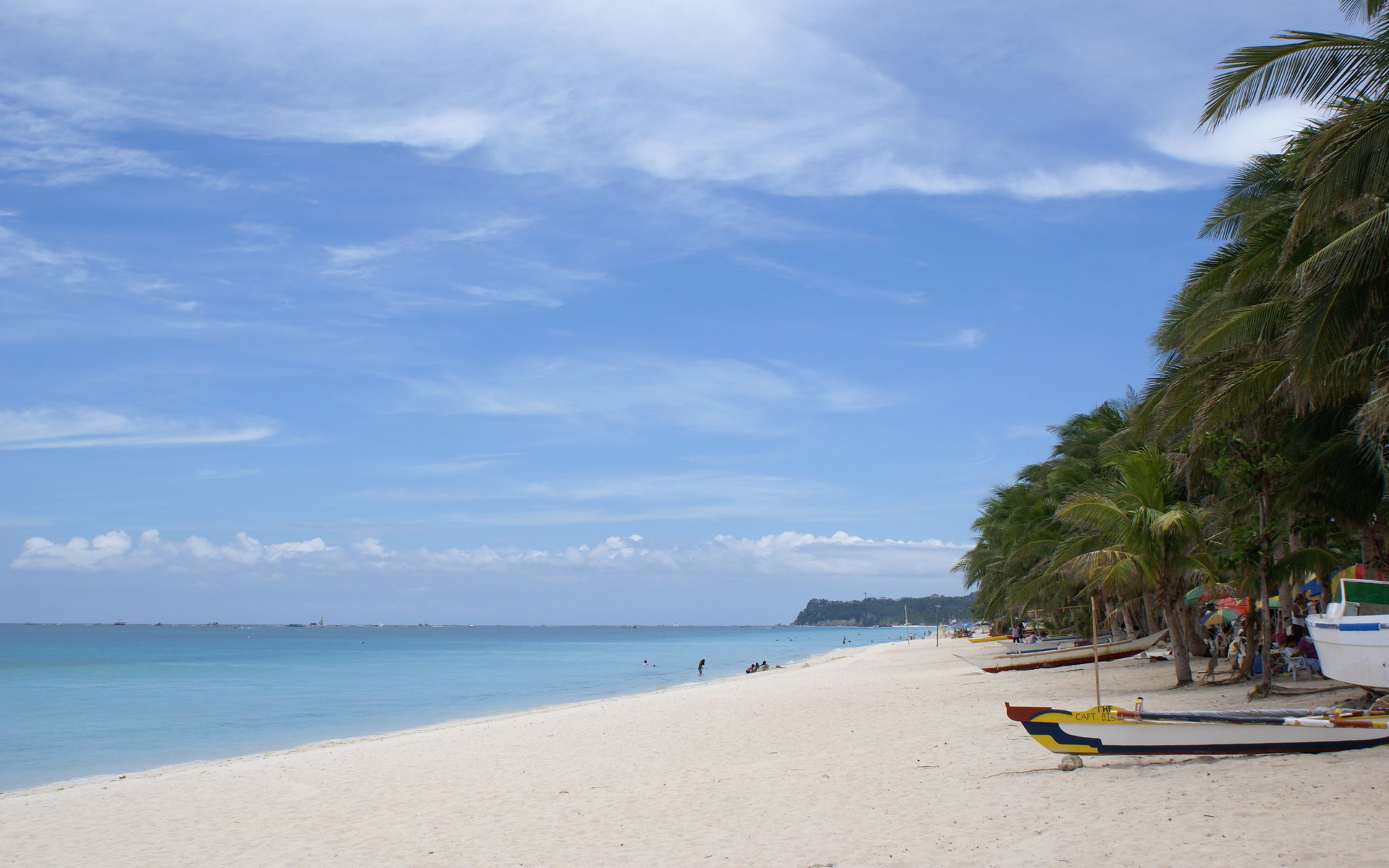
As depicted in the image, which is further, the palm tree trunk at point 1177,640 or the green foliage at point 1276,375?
the palm tree trunk at point 1177,640

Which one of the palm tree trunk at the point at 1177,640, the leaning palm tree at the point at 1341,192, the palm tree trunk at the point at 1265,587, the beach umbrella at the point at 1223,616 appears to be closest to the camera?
the leaning palm tree at the point at 1341,192

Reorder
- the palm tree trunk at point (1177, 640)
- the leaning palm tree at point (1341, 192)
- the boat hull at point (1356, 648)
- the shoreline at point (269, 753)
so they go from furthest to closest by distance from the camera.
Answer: the palm tree trunk at point (1177, 640) → the shoreline at point (269, 753) → the boat hull at point (1356, 648) → the leaning palm tree at point (1341, 192)

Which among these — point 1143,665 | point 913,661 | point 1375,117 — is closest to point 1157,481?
point 1375,117

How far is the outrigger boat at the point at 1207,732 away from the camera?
800cm

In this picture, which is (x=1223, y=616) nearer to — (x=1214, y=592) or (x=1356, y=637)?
(x=1214, y=592)

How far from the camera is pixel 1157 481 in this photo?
581 inches

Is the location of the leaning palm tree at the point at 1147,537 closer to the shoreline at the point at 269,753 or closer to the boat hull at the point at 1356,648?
the boat hull at the point at 1356,648

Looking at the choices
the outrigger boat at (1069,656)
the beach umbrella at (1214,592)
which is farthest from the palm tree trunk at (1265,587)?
the outrigger boat at (1069,656)

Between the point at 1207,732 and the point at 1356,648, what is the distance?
2.85 m

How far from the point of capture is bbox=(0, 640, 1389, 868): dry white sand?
6.31 metres

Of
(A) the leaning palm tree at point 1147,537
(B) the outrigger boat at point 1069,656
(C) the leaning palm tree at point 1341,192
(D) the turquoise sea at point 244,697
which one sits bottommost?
(D) the turquoise sea at point 244,697

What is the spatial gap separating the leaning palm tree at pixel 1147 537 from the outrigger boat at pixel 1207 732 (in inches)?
236

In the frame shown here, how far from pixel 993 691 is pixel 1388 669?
8272 mm

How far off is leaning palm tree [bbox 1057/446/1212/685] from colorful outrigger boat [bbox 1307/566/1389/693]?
→ 141 inches
